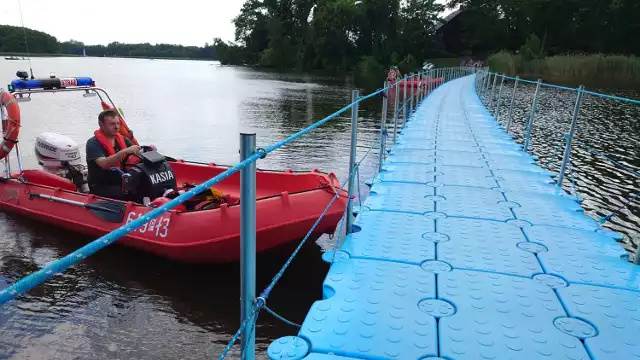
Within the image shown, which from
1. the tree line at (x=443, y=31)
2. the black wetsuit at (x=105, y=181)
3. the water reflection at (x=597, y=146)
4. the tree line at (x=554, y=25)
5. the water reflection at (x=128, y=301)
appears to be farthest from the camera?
the tree line at (x=443, y=31)

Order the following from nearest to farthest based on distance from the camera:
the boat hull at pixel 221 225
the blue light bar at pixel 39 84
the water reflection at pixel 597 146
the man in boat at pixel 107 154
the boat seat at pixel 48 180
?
the boat hull at pixel 221 225, the man in boat at pixel 107 154, the blue light bar at pixel 39 84, the boat seat at pixel 48 180, the water reflection at pixel 597 146

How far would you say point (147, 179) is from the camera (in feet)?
15.7

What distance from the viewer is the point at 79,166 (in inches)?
239

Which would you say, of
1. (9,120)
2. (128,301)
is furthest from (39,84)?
(128,301)

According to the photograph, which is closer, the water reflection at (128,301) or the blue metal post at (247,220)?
the blue metal post at (247,220)

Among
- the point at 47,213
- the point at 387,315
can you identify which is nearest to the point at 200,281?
the point at 47,213

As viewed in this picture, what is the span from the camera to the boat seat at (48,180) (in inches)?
229

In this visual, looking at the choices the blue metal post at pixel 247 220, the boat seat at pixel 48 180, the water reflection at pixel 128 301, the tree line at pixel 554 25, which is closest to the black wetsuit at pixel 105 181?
the water reflection at pixel 128 301

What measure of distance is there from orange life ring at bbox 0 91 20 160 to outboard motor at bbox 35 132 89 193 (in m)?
0.31

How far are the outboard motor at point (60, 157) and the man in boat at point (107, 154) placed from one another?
3.02 ft

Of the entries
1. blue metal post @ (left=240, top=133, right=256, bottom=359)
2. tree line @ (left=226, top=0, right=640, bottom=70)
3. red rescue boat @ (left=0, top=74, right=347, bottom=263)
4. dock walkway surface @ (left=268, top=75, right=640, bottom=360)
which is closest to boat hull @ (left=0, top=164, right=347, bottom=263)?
red rescue boat @ (left=0, top=74, right=347, bottom=263)

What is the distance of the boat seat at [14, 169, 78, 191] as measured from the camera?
5.80 m

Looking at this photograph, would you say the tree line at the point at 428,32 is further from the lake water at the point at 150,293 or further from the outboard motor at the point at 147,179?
the outboard motor at the point at 147,179

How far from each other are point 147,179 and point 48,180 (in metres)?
1.98
